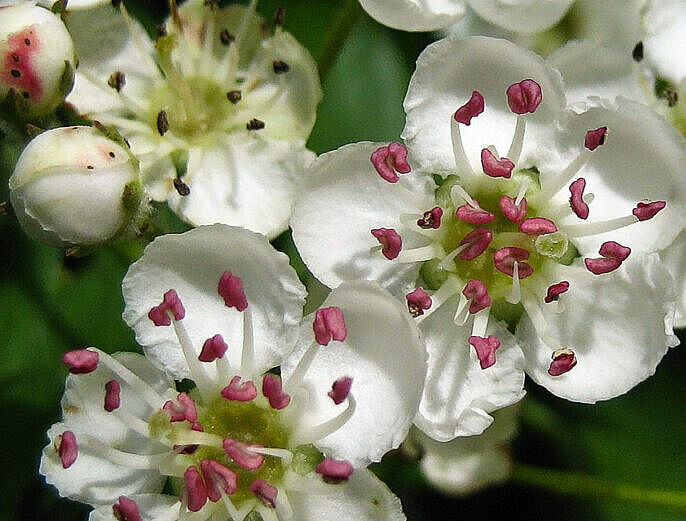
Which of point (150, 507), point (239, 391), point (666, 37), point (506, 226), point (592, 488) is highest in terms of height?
point (666, 37)

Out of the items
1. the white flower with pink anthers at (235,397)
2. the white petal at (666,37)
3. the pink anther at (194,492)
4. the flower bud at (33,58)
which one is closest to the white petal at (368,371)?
the white flower with pink anthers at (235,397)

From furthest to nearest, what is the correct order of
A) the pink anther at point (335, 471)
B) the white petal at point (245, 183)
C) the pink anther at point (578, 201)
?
the white petal at point (245, 183), the pink anther at point (578, 201), the pink anther at point (335, 471)

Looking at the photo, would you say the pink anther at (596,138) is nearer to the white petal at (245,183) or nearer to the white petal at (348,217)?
the white petal at (348,217)

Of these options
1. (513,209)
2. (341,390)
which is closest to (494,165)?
(513,209)

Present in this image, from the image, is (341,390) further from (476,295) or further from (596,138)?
(596,138)

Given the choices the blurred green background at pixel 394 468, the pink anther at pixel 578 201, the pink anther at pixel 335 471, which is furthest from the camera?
the blurred green background at pixel 394 468

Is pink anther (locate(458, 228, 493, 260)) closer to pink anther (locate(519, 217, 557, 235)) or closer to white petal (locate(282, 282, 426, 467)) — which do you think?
pink anther (locate(519, 217, 557, 235))
